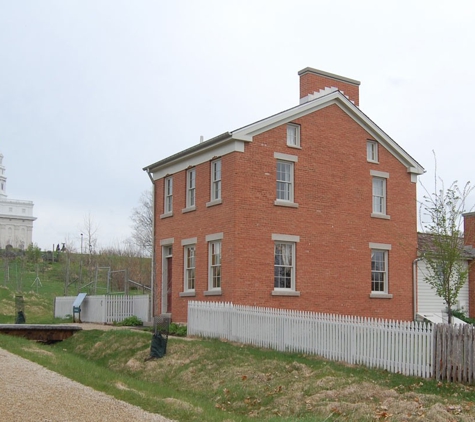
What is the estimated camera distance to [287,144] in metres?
23.1

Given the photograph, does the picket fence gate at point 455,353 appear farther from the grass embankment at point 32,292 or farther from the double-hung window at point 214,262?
the grass embankment at point 32,292

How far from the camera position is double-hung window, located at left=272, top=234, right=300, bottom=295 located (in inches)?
881

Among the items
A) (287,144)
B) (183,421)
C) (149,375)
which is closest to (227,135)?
(287,144)

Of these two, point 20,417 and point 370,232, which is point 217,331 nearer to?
point 370,232

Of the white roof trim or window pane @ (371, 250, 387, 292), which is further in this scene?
window pane @ (371, 250, 387, 292)

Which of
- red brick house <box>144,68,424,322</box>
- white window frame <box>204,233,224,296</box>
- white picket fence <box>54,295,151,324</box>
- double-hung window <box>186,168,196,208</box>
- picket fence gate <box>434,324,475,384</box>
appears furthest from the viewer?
white picket fence <box>54,295,151,324</box>

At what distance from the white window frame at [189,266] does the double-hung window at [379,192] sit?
7302 mm

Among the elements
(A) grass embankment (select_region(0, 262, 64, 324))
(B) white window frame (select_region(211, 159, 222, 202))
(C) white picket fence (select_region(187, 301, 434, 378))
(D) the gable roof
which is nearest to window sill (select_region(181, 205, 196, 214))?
(B) white window frame (select_region(211, 159, 222, 202))

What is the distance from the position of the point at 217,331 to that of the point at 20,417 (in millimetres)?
11016

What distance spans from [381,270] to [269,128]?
747 centimetres

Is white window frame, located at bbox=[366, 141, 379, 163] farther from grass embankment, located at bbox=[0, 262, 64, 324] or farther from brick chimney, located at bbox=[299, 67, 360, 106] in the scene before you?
grass embankment, located at bbox=[0, 262, 64, 324]

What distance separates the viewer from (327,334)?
644 inches

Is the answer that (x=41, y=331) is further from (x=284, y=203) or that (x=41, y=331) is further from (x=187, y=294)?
(x=284, y=203)

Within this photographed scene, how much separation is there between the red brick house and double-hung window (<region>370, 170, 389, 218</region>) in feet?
0.13
